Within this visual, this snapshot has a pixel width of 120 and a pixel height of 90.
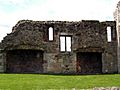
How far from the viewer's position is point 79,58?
1160 inches

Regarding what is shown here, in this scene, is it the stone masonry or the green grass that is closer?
the green grass

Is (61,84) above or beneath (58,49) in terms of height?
beneath

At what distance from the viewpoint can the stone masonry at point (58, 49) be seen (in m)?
28.4

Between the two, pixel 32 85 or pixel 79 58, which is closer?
pixel 32 85

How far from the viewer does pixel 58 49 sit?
29.2m

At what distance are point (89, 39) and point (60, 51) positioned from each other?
8.33ft

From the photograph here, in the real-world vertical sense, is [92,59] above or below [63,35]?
below

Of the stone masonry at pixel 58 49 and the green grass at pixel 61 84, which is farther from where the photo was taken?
the stone masonry at pixel 58 49

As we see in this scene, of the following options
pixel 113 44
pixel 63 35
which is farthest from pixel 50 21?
pixel 113 44

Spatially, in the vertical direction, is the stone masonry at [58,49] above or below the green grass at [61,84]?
above

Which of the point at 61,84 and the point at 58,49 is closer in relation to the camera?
the point at 61,84

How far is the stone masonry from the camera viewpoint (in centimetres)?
2839

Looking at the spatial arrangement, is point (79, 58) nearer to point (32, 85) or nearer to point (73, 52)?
point (73, 52)

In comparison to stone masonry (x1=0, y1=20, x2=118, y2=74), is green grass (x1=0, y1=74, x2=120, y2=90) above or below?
below
